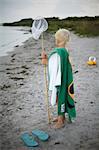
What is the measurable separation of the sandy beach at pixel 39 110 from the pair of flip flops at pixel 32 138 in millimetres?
23

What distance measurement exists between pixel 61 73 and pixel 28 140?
1.28ft

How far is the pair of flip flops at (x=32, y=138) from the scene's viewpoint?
181 cm

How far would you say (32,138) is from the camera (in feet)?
6.20

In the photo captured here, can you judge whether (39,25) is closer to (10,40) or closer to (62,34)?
(62,34)

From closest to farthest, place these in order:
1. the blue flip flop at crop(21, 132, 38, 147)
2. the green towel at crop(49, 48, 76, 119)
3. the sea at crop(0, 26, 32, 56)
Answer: the blue flip flop at crop(21, 132, 38, 147)
the green towel at crop(49, 48, 76, 119)
the sea at crop(0, 26, 32, 56)

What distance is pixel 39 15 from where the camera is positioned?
1983mm

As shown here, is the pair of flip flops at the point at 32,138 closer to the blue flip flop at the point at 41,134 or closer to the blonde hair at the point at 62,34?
the blue flip flop at the point at 41,134

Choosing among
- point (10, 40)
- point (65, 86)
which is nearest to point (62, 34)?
point (65, 86)

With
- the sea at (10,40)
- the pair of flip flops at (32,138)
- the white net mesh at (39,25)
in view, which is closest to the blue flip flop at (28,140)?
the pair of flip flops at (32,138)

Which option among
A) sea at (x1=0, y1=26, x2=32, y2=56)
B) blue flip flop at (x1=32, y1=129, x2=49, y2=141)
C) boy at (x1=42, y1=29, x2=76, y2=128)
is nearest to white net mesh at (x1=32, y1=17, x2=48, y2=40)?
boy at (x1=42, y1=29, x2=76, y2=128)

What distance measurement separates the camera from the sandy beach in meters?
1.83

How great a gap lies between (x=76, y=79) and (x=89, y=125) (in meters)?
1.46

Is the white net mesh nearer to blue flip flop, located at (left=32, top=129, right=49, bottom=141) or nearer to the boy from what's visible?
the boy

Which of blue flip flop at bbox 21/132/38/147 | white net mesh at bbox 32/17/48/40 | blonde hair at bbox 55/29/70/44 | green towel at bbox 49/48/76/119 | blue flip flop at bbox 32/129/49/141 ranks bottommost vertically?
blue flip flop at bbox 21/132/38/147
